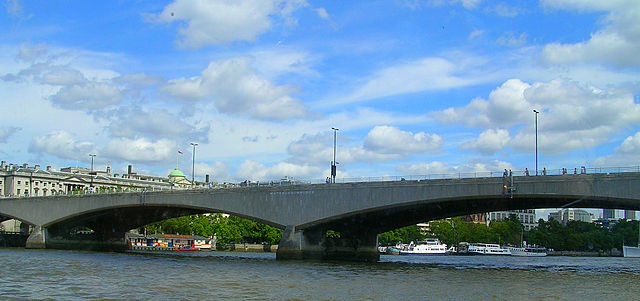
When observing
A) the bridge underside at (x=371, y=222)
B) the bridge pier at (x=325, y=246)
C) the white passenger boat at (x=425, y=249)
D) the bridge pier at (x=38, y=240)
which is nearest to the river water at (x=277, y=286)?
the bridge underside at (x=371, y=222)

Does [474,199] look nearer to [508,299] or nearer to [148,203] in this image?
[508,299]

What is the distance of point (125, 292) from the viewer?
37.5 m

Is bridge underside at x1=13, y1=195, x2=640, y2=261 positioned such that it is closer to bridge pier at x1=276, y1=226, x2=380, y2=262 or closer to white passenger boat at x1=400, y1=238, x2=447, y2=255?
bridge pier at x1=276, y1=226, x2=380, y2=262

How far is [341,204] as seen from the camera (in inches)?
3145

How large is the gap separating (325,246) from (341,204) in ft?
31.1

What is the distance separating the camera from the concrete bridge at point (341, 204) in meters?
67.8

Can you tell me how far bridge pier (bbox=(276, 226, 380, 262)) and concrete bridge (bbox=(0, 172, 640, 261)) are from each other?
12cm

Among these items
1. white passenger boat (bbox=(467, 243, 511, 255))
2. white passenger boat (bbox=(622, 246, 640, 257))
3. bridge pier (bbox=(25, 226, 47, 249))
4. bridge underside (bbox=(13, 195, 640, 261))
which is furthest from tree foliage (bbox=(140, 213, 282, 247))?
white passenger boat (bbox=(622, 246, 640, 257))

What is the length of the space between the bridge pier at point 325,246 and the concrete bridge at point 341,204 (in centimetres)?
12

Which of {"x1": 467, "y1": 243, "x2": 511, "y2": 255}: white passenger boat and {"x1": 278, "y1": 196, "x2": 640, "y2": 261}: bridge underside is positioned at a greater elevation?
{"x1": 278, "y1": 196, "x2": 640, "y2": 261}: bridge underside

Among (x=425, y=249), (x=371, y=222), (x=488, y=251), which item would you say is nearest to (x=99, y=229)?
(x=371, y=222)

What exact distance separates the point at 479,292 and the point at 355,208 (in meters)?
37.2

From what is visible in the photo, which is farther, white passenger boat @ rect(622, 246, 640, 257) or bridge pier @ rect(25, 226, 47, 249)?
white passenger boat @ rect(622, 246, 640, 257)

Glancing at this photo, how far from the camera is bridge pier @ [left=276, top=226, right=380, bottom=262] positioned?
82.2 m
